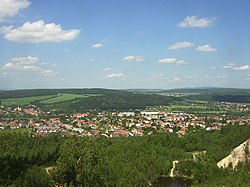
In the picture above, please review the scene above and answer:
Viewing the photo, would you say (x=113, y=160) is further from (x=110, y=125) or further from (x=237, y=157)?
(x=110, y=125)

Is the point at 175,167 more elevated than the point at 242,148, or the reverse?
the point at 242,148

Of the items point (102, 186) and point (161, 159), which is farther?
point (161, 159)

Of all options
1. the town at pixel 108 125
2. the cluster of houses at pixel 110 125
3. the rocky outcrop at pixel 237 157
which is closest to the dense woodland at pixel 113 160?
the rocky outcrop at pixel 237 157

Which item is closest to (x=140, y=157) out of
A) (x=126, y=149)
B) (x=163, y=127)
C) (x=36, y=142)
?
(x=126, y=149)

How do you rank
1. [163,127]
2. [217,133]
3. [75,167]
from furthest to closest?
[163,127] < [217,133] < [75,167]

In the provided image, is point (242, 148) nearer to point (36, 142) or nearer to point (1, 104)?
point (36, 142)

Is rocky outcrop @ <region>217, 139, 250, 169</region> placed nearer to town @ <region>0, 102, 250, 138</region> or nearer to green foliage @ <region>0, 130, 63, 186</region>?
green foliage @ <region>0, 130, 63, 186</region>

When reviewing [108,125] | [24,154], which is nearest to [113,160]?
[24,154]

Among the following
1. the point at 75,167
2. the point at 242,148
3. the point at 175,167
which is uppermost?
the point at 75,167
